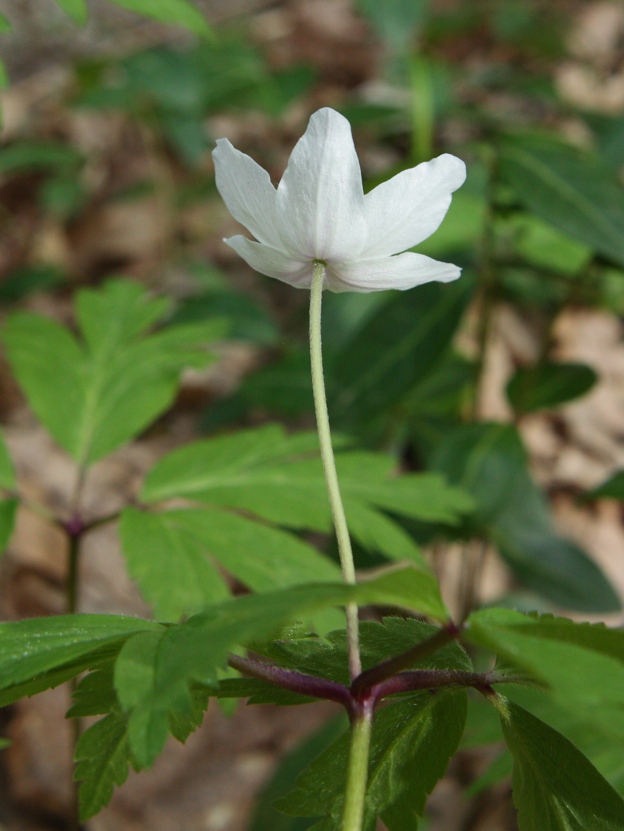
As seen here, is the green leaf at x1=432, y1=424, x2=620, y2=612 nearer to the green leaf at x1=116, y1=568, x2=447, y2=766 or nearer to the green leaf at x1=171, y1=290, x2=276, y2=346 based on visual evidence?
the green leaf at x1=171, y1=290, x2=276, y2=346

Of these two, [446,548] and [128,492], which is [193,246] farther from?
[446,548]

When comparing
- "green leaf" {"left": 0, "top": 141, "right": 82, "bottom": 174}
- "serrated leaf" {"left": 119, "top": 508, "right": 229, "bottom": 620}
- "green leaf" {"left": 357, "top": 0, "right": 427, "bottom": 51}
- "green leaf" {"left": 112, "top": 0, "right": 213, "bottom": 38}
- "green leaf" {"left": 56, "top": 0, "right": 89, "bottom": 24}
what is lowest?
"serrated leaf" {"left": 119, "top": 508, "right": 229, "bottom": 620}

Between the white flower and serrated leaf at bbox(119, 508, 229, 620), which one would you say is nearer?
the white flower

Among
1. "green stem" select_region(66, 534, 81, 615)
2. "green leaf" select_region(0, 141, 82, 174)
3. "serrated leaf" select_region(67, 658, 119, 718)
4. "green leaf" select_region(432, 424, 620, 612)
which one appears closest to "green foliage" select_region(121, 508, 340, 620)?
"green stem" select_region(66, 534, 81, 615)

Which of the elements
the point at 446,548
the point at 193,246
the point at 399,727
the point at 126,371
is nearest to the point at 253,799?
the point at 446,548

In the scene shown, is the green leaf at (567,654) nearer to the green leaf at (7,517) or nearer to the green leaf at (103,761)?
the green leaf at (103,761)

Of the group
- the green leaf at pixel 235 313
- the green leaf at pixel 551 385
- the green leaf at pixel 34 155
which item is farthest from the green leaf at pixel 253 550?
the green leaf at pixel 34 155

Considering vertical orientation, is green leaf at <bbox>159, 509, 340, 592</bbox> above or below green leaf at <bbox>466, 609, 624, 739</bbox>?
below
